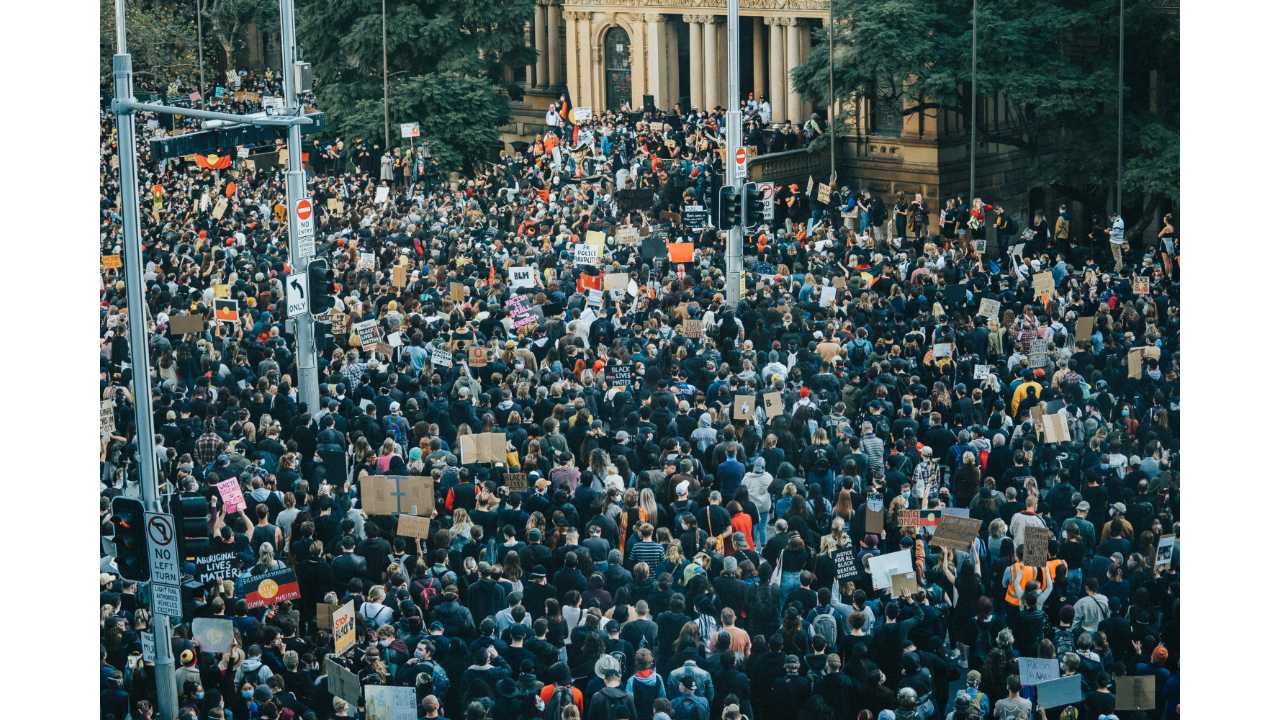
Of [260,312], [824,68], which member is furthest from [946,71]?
[260,312]

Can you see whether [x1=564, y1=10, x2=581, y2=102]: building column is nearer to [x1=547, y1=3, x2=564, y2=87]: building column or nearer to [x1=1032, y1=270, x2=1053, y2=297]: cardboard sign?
[x1=547, y1=3, x2=564, y2=87]: building column

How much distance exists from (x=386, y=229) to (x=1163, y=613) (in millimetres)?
20274

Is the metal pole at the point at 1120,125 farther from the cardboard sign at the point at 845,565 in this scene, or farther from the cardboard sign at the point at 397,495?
the cardboard sign at the point at 397,495

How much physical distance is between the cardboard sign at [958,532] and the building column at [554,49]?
24805 millimetres

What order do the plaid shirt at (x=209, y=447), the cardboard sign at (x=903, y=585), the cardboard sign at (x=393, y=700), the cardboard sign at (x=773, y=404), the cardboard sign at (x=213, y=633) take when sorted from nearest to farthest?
the cardboard sign at (x=393, y=700), the cardboard sign at (x=213, y=633), the cardboard sign at (x=903, y=585), the plaid shirt at (x=209, y=447), the cardboard sign at (x=773, y=404)

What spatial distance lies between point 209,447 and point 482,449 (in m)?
3.40

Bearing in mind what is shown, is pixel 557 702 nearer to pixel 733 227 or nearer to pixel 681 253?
pixel 733 227

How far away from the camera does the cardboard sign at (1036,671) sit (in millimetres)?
16906

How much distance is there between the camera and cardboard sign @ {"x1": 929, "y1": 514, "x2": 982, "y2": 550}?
1914 centimetres

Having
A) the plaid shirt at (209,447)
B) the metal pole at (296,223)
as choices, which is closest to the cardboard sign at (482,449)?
the plaid shirt at (209,447)

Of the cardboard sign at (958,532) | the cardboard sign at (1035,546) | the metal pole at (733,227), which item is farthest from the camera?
the metal pole at (733,227)

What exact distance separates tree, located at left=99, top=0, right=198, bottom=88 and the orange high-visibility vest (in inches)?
1036

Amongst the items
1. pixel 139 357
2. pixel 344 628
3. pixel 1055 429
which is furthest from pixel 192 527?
pixel 1055 429

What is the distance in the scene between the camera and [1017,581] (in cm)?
1859
